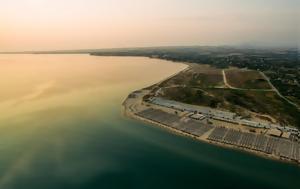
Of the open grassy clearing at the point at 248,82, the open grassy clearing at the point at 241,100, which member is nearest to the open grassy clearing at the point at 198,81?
the open grassy clearing at the point at 248,82

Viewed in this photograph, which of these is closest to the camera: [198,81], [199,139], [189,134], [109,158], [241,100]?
[109,158]

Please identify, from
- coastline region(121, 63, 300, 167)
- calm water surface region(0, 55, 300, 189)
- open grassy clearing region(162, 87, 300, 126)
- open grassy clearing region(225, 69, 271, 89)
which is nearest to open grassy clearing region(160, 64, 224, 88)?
open grassy clearing region(225, 69, 271, 89)

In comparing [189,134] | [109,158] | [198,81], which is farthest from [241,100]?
[109,158]

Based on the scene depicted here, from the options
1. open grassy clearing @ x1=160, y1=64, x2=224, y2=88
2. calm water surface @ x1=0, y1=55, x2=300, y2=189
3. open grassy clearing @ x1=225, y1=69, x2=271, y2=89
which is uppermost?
open grassy clearing @ x1=225, y1=69, x2=271, y2=89

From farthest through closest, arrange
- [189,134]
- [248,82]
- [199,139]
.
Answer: [248,82]
[189,134]
[199,139]

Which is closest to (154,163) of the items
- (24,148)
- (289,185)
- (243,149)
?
(243,149)

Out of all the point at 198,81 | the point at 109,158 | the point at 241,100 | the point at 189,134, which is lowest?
the point at 109,158

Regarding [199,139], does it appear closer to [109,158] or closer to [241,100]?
[109,158]

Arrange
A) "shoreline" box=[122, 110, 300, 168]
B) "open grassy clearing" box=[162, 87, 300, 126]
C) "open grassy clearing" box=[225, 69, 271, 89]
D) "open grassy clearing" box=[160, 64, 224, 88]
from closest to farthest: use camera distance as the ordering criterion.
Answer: "shoreline" box=[122, 110, 300, 168] < "open grassy clearing" box=[162, 87, 300, 126] < "open grassy clearing" box=[225, 69, 271, 89] < "open grassy clearing" box=[160, 64, 224, 88]

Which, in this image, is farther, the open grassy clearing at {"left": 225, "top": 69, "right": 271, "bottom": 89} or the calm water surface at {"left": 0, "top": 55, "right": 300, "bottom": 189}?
the open grassy clearing at {"left": 225, "top": 69, "right": 271, "bottom": 89}

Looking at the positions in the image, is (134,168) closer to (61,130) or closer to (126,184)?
(126,184)

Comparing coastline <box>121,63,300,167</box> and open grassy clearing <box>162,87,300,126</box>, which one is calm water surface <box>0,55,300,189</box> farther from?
open grassy clearing <box>162,87,300,126</box>

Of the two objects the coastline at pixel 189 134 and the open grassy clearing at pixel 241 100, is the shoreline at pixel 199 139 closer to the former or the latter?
the coastline at pixel 189 134
